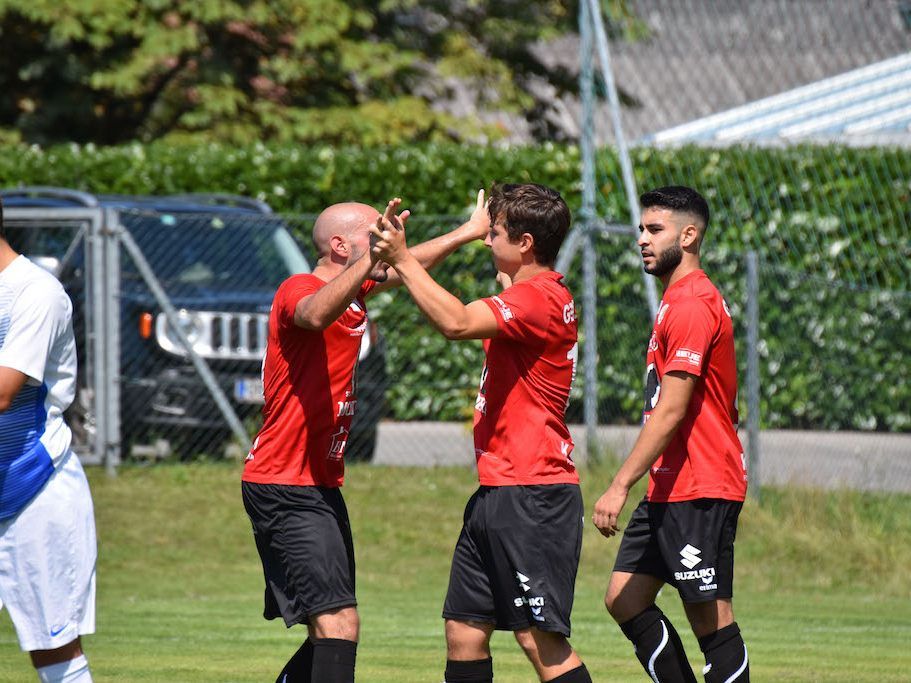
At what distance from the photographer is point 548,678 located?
17.7 feet

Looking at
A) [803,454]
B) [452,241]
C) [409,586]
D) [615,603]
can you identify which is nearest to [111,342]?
[409,586]

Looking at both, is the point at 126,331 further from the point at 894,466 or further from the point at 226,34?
the point at 226,34

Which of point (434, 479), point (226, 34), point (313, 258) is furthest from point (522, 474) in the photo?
point (226, 34)

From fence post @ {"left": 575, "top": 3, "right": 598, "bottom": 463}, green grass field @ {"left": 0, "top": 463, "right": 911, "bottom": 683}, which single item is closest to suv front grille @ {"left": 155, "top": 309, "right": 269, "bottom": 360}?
green grass field @ {"left": 0, "top": 463, "right": 911, "bottom": 683}

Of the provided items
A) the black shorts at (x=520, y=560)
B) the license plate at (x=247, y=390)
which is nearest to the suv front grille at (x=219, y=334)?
the license plate at (x=247, y=390)

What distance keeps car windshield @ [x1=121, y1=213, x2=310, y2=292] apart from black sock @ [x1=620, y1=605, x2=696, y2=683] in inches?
286

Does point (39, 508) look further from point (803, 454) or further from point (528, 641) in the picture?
point (803, 454)

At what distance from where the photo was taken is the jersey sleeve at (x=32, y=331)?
5.00 m

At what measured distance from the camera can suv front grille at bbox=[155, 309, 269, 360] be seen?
12.3 meters

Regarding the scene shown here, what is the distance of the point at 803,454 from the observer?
1241cm

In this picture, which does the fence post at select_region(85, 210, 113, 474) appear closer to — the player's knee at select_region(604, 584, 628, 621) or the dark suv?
the dark suv

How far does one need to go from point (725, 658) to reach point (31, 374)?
2.72 metres

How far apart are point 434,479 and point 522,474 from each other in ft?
23.4

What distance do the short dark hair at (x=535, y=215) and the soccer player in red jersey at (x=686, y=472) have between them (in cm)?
58
